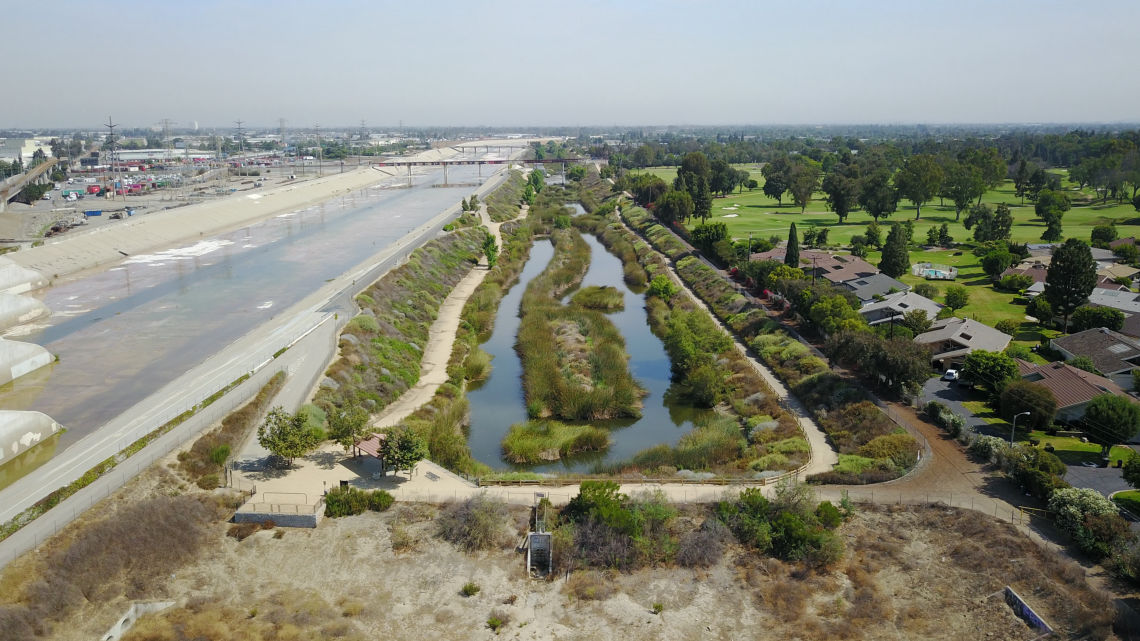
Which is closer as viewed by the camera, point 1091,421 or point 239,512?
point 239,512

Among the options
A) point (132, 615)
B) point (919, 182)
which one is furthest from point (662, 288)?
point (919, 182)

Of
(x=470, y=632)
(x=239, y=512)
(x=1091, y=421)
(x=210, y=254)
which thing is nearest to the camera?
(x=470, y=632)

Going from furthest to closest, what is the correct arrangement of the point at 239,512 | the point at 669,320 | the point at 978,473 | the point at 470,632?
the point at 669,320
the point at 978,473
the point at 239,512
the point at 470,632

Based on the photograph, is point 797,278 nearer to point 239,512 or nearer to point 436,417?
point 436,417

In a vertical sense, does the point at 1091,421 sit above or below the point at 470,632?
above

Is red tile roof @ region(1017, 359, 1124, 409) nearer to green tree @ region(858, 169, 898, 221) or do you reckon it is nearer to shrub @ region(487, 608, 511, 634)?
shrub @ region(487, 608, 511, 634)

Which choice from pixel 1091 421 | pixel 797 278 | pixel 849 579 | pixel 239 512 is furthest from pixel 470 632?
pixel 797 278

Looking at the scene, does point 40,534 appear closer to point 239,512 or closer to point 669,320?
point 239,512
